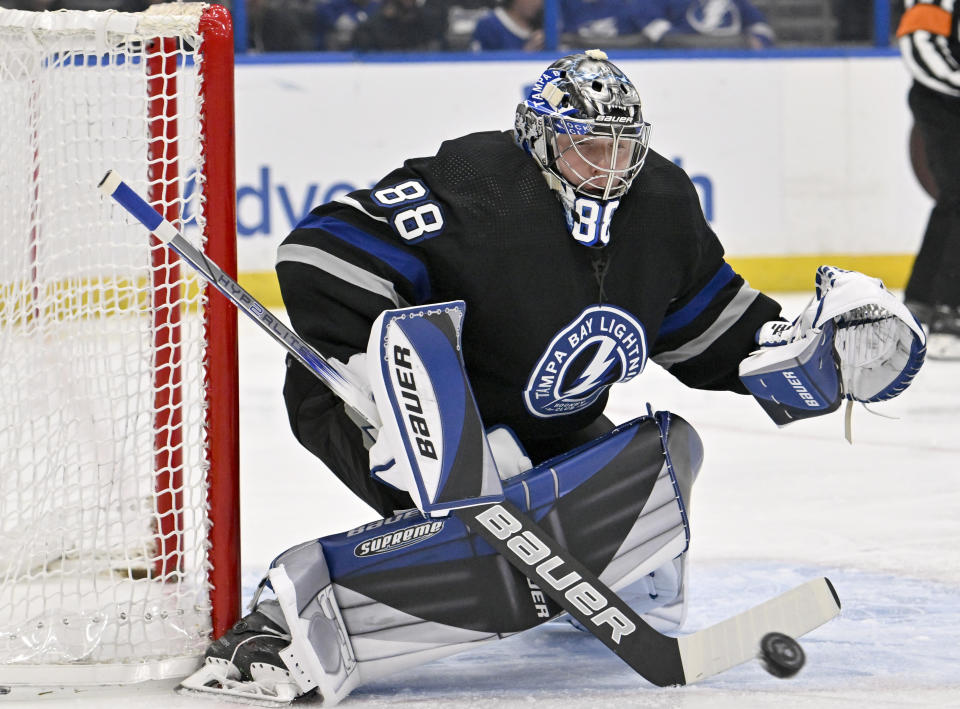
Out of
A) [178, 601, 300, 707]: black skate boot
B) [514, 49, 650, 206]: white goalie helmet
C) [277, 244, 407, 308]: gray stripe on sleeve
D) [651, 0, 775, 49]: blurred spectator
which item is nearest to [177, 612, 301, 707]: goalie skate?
[178, 601, 300, 707]: black skate boot

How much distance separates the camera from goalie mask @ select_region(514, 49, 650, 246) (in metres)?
1.84

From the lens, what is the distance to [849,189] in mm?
5719

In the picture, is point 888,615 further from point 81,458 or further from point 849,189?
point 849,189

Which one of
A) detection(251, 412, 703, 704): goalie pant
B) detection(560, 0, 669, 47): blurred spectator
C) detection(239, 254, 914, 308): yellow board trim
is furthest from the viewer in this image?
detection(239, 254, 914, 308): yellow board trim

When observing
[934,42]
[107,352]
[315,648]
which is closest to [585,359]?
[315,648]

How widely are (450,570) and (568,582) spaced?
0.49ft

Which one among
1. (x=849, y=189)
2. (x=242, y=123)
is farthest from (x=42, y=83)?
(x=849, y=189)

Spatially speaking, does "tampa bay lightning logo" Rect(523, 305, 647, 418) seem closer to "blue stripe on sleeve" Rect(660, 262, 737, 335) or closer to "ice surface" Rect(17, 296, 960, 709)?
"blue stripe on sleeve" Rect(660, 262, 737, 335)

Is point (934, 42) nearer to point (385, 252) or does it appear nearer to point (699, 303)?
point (699, 303)

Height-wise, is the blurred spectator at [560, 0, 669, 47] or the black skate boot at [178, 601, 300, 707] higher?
the blurred spectator at [560, 0, 669, 47]

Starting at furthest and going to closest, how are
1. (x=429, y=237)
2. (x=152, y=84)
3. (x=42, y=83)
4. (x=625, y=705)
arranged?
(x=152, y=84) → (x=42, y=83) → (x=429, y=237) → (x=625, y=705)

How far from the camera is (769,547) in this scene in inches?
98.0

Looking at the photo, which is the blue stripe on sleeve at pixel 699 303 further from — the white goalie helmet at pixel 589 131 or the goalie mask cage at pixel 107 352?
the goalie mask cage at pixel 107 352

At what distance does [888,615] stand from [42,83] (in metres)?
1.43
